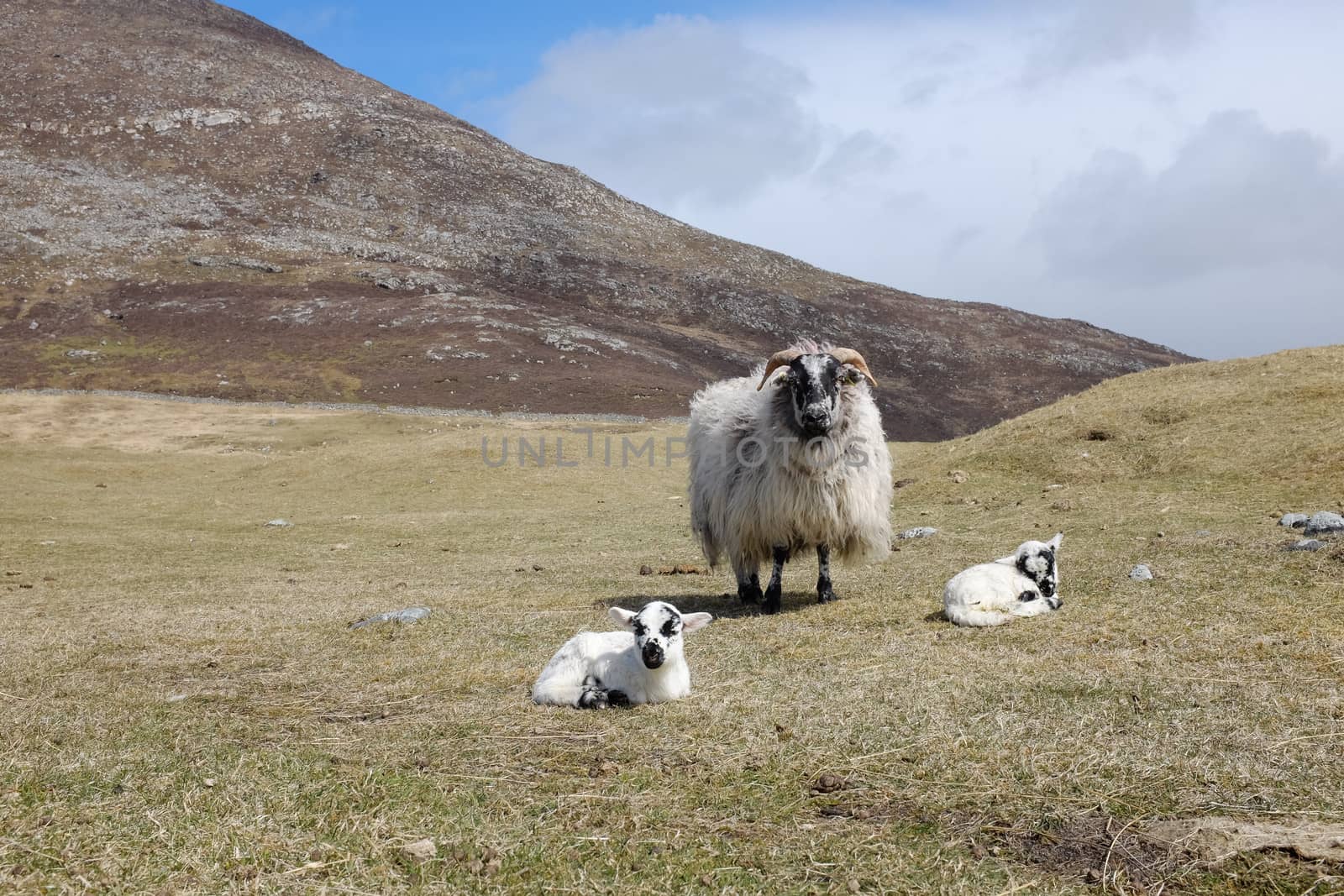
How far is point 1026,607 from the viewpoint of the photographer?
9.88 meters

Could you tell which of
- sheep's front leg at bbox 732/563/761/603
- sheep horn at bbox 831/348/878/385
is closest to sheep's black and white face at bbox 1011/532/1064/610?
sheep horn at bbox 831/348/878/385

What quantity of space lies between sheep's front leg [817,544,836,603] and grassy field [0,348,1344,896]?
38 centimetres

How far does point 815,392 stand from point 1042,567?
3.10 metres

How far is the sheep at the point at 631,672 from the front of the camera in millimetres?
7547

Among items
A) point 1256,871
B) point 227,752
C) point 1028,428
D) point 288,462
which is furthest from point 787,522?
point 288,462


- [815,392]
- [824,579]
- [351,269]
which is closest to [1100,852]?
[815,392]

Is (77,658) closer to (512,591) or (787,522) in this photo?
(512,591)

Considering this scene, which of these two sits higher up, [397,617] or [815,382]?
[815,382]

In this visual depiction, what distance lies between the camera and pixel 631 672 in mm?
7703

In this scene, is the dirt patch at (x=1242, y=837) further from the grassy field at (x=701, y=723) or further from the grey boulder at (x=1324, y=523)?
the grey boulder at (x=1324, y=523)

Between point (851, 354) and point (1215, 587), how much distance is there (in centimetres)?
480

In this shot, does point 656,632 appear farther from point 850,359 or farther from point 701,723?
point 850,359

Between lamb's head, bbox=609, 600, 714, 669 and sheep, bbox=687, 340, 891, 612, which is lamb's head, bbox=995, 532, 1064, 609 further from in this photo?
lamb's head, bbox=609, 600, 714, 669

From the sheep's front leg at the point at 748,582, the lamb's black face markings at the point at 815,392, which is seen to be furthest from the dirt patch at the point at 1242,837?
the sheep's front leg at the point at 748,582
